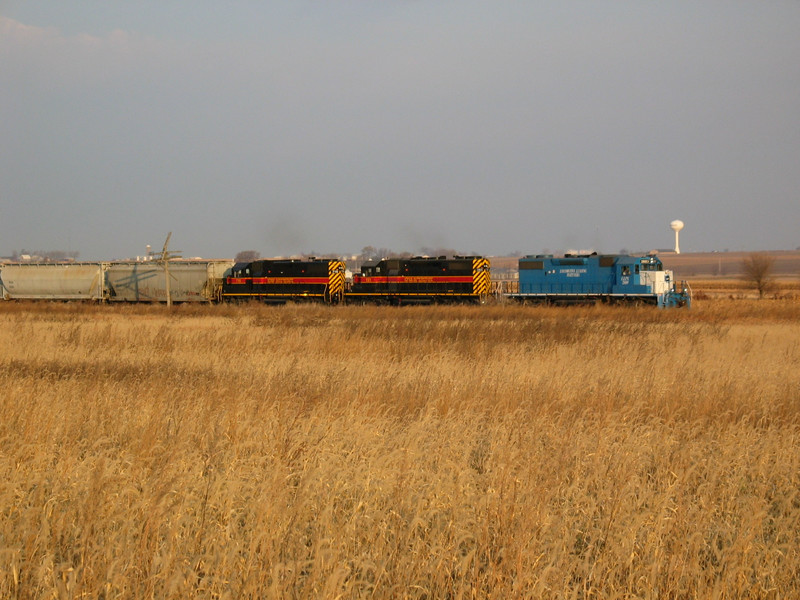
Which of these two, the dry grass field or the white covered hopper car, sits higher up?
the white covered hopper car

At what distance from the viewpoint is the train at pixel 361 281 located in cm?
3634

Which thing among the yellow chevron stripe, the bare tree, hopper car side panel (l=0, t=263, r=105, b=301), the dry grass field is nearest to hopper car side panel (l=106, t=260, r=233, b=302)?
hopper car side panel (l=0, t=263, r=105, b=301)

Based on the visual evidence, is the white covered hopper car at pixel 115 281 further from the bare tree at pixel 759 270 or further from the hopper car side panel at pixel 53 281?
the bare tree at pixel 759 270

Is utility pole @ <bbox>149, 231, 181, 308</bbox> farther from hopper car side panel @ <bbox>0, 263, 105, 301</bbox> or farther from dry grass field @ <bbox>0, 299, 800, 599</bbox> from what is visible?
dry grass field @ <bbox>0, 299, 800, 599</bbox>

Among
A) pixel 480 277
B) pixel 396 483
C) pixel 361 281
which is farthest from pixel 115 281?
pixel 396 483

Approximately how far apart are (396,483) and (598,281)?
1315 inches

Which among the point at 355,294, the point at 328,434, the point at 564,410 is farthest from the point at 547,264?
the point at 328,434

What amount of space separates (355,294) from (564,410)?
3203 cm

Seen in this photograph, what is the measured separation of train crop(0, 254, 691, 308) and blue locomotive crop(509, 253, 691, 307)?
0.05 metres

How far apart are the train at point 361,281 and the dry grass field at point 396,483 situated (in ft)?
80.0

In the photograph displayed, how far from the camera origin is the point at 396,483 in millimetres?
5148

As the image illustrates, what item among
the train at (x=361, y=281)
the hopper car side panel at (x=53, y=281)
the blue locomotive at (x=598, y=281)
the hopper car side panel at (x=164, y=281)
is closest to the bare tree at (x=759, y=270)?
the train at (x=361, y=281)

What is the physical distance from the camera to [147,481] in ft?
17.4

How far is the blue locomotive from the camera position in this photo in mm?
35906
